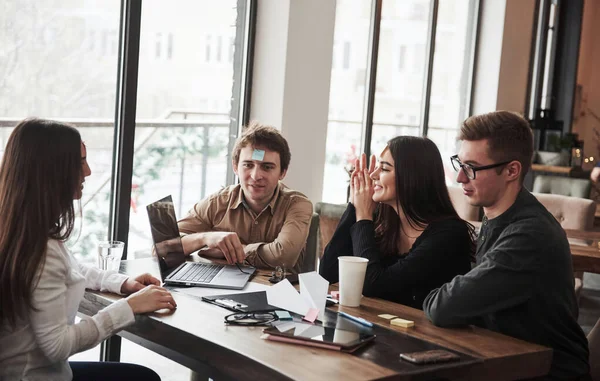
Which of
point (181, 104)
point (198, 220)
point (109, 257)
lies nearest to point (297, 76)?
point (181, 104)

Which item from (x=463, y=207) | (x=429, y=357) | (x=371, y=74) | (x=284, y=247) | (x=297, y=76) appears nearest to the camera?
(x=429, y=357)

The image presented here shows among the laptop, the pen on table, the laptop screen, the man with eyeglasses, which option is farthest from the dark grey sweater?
the laptop screen

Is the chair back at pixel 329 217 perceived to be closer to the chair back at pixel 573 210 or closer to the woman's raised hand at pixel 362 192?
the woman's raised hand at pixel 362 192

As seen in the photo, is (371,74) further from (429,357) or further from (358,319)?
(429,357)

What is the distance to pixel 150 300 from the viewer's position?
2.15 m

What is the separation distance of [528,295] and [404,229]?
0.64 meters

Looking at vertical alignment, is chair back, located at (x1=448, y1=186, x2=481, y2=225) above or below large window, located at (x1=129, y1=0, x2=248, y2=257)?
below

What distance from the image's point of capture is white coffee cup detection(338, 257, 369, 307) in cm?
231

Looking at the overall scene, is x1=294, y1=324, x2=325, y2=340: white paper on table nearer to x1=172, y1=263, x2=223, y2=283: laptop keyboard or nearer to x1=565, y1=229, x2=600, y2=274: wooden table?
x1=172, y1=263, x2=223, y2=283: laptop keyboard

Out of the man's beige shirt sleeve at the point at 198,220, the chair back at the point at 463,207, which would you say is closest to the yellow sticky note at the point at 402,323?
the man's beige shirt sleeve at the point at 198,220

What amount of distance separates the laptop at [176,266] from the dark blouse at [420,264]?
0.43 m

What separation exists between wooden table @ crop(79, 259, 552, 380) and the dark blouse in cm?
15

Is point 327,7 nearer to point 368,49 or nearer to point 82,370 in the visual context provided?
point 368,49

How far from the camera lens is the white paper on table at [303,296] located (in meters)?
2.21
